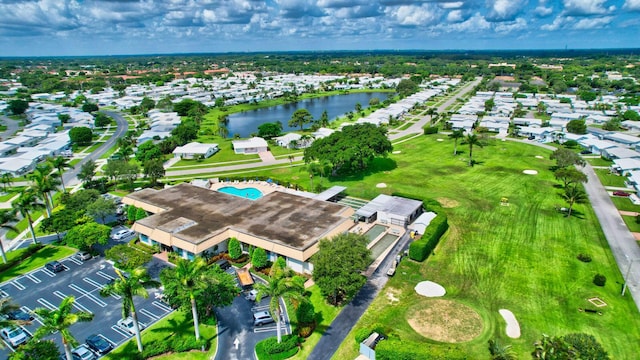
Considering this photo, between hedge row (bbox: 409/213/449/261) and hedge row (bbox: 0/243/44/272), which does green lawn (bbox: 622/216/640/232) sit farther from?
hedge row (bbox: 0/243/44/272)

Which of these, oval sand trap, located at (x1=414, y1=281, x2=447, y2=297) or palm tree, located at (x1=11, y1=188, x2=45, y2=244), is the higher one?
palm tree, located at (x1=11, y1=188, x2=45, y2=244)

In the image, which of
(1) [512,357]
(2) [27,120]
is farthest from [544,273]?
(2) [27,120]

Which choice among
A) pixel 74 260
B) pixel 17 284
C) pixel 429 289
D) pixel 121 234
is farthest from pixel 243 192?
pixel 429 289

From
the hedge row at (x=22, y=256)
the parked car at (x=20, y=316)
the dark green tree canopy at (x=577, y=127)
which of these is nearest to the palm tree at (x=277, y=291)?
the parked car at (x=20, y=316)

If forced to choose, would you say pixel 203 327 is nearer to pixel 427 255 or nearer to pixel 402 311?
pixel 402 311

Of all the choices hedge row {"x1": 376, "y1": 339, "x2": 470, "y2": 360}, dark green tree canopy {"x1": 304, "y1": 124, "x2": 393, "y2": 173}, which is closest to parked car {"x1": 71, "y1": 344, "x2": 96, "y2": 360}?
A: hedge row {"x1": 376, "y1": 339, "x2": 470, "y2": 360}

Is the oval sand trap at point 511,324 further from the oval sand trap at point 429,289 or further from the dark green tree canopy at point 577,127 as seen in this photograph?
the dark green tree canopy at point 577,127
